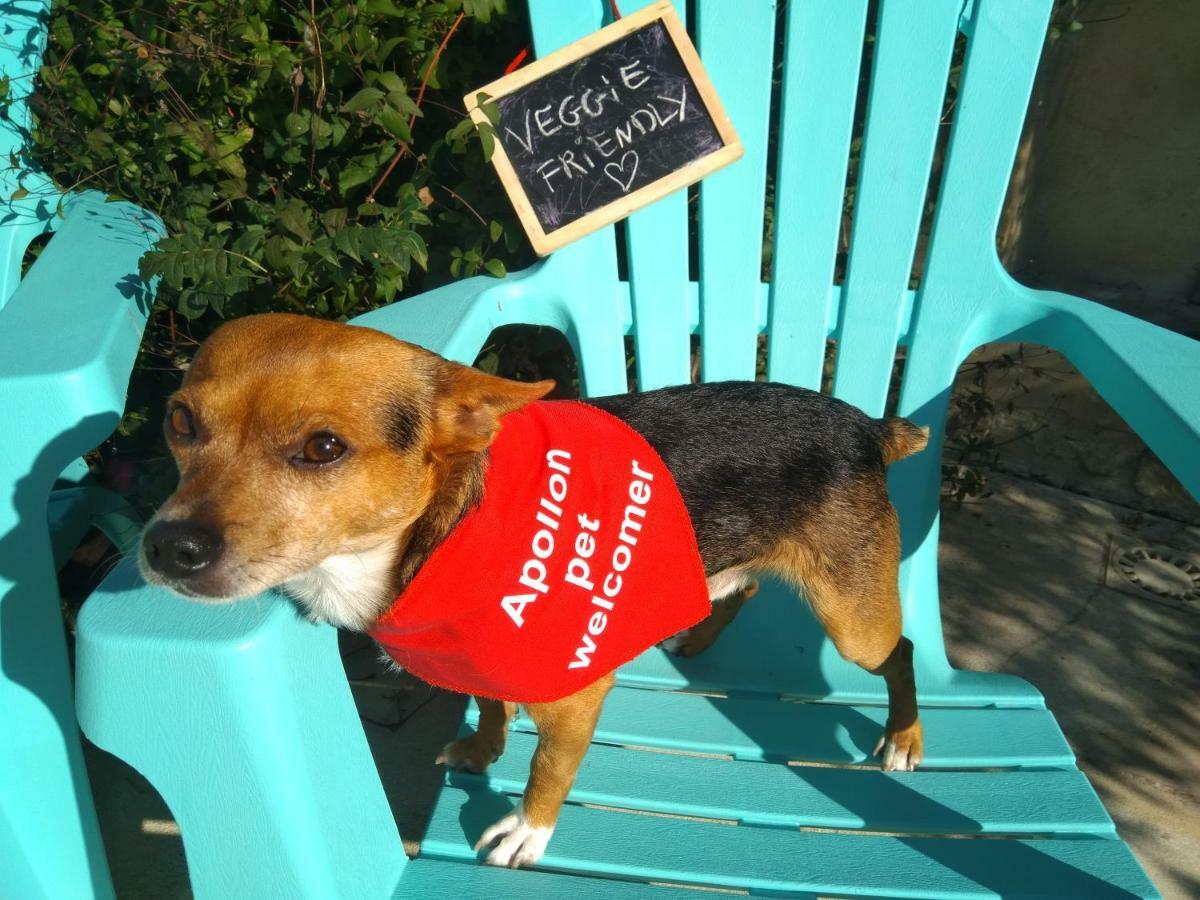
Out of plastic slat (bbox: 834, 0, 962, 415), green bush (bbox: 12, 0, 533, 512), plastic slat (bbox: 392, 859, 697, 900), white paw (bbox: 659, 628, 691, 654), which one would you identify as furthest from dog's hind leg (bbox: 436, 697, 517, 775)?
plastic slat (bbox: 834, 0, 962, 415)

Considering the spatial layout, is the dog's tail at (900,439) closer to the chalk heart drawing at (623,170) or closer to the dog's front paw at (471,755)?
the chalk heart drawing at (623,170)

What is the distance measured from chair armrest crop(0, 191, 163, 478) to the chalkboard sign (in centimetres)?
102

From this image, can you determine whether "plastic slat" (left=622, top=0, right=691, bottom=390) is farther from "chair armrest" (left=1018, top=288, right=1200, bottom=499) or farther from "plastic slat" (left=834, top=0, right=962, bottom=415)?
"chair armrest" (left=1018, top=288, right=1200, bottom=499)

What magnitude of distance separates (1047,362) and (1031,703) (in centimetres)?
249

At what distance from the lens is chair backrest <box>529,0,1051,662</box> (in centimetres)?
255

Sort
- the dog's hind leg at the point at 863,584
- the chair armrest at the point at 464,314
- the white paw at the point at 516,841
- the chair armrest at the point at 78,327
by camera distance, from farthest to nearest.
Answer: the dog's hind leg at the point at 863,584 < the chair armrest at the point at 464,314 < the white paw at the point at 516,841 < the chair armrest at the point at 78,327

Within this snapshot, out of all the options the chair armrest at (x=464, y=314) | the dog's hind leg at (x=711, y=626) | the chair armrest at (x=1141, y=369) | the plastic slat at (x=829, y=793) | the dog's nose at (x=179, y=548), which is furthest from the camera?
the dog's hind leg at (x=711, y=626)

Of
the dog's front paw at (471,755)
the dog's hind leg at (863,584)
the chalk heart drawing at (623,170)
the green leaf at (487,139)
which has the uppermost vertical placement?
the green leaf at (487,139)

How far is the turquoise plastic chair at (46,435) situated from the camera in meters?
2.00

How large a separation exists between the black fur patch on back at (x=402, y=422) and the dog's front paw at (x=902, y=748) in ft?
4.73

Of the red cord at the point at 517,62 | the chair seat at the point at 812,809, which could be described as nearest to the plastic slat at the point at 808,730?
the chair seat at the point at 812,809

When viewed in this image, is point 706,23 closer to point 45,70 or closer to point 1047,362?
point 45,70

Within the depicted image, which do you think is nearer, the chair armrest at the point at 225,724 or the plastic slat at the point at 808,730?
the chair armrest at the point at 225,724

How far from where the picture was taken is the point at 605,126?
8.89 feet
